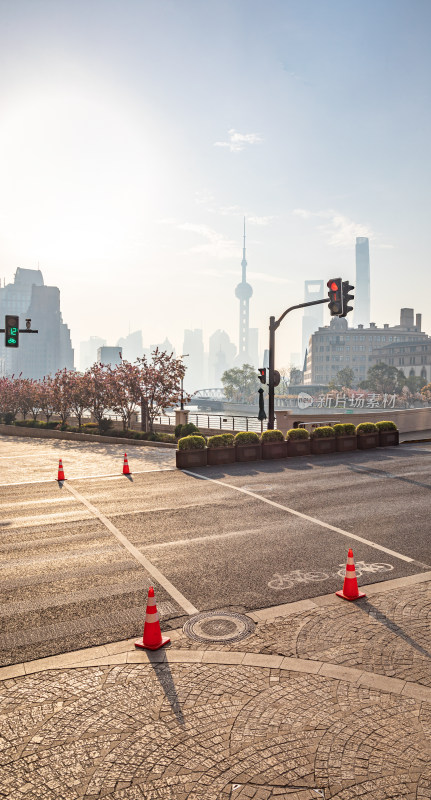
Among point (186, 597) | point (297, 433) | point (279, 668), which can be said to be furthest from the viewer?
point (297, 433)

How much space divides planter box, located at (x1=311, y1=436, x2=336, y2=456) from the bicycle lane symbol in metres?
12.7

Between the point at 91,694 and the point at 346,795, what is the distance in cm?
271

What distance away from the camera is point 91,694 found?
5383 millimetres

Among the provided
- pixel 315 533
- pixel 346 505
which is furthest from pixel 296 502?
pixel 315 533

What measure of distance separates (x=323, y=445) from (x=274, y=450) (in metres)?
2.48

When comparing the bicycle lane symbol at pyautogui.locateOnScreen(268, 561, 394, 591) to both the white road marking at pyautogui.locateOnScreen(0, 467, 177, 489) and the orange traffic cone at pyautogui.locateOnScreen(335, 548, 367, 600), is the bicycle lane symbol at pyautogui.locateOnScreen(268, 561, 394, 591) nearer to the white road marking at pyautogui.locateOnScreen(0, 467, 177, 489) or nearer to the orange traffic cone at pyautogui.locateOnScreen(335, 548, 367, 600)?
the orange traffic cone at pyautogui.locateOnScreen(335, 548, 367, 600)

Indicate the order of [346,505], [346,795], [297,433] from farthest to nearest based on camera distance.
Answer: [297,433]
[346,505]
[346,795]

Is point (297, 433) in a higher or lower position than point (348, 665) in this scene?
higher

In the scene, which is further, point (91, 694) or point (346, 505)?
point (346, 505)

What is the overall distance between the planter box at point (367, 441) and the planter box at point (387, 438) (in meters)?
0.49

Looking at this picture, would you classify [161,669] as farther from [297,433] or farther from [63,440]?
[63,440]

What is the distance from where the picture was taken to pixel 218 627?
22.8 feet

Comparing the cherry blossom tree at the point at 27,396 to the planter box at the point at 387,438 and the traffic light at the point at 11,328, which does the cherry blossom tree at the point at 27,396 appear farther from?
the planter box at the point at 387,438

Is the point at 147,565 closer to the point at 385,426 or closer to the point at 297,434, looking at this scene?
the point at 297,434
